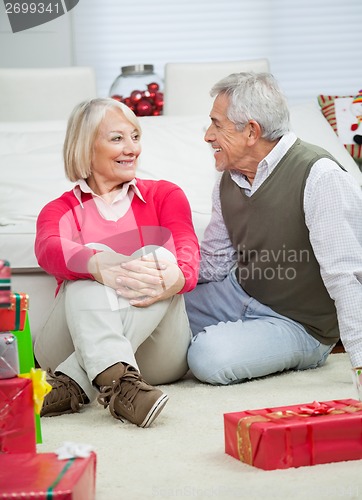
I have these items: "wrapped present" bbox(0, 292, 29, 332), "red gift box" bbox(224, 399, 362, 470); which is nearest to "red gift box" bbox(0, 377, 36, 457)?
"wrapped present" bbox(0, 292, 29, 332)

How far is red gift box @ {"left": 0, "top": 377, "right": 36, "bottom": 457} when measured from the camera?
1.42m

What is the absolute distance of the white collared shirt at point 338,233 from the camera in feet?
6.51

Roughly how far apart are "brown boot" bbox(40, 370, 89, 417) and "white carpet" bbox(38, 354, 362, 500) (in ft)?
0.08

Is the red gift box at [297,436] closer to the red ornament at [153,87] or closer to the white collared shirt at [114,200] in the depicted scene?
the white collared shirt at [114,200]

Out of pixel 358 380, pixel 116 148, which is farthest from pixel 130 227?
pixel 358 380

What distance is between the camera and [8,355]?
1441 mm

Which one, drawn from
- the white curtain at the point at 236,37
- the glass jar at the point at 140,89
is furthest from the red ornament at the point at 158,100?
the white curtain at the point at 236,37

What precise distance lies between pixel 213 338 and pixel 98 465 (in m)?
0.75

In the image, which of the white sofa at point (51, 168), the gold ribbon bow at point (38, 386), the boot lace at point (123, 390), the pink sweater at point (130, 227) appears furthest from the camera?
the white sofa at point (51, 168)

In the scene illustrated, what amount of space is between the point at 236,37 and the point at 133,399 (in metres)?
2.84

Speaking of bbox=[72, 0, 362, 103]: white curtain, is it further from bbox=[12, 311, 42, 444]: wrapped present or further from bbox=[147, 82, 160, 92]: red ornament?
bbox=[12, 311, 42, 444]: wrapped present

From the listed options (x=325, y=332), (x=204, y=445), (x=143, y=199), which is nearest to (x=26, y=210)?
(x=143, y=199)

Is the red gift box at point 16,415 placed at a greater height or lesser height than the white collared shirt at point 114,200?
lesser

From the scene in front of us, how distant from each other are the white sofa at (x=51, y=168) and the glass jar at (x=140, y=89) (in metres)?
0.51
